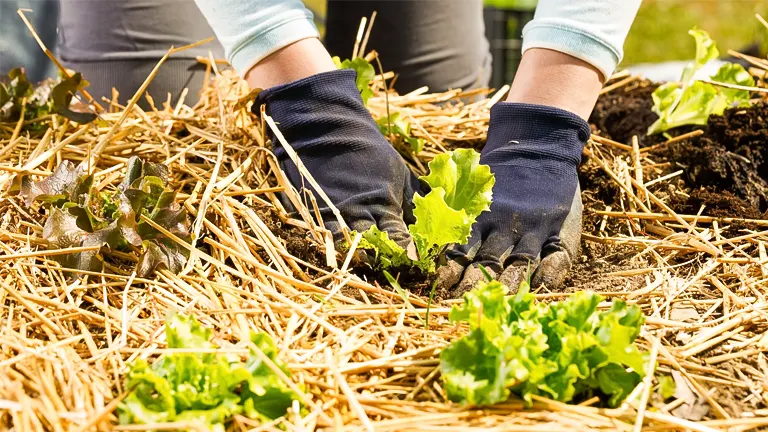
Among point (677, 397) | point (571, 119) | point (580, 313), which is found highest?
point (571, 119)

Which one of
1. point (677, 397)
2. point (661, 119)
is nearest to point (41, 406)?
point (677, 397)

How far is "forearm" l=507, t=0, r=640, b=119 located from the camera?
1301mm

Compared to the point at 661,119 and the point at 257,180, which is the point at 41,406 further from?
the point at 661,119

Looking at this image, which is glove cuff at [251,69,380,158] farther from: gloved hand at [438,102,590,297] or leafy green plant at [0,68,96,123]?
leafy green plant at [0,68,96,123]

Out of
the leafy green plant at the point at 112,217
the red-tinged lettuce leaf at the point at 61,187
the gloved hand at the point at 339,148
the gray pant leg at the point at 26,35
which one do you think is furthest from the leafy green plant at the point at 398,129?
the gray pant leg at the point at 26,35

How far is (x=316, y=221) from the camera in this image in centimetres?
129

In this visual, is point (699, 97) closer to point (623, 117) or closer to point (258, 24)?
point (623, 117)

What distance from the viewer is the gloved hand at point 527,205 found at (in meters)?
1.18

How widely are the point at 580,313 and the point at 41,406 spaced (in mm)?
651

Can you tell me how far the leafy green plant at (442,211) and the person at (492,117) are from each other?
85 mm

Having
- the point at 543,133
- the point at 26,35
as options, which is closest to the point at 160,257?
the point at 543,133

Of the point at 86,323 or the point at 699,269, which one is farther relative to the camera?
the point at 699,269

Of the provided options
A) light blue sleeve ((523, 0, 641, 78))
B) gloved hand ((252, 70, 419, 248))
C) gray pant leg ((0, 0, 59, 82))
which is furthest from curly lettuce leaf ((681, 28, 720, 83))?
gray pant leg ((0, 0, 59, 82))

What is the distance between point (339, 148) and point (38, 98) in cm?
83
